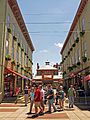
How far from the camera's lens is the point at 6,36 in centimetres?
2316

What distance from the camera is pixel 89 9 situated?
23.7 metres

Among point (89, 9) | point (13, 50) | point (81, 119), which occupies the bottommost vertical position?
point (81, 119)

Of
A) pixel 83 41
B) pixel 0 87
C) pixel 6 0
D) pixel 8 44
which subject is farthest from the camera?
pixel 83 41

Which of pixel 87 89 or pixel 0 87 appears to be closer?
pixel 0 87

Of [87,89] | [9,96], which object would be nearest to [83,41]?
[87,89]

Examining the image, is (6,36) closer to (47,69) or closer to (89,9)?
(89,9)

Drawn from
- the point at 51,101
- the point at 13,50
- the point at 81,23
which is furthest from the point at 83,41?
the point at 51,101

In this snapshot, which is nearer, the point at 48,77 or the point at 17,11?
the point at 17,11

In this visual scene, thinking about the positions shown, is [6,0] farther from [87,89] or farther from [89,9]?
[87,89]

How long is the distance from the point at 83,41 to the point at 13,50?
851 centimetres

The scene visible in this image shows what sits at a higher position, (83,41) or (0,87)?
(83,41)

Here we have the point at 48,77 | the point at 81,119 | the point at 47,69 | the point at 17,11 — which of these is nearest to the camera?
the point at 81,119

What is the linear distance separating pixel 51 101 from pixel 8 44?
11809 millimetres

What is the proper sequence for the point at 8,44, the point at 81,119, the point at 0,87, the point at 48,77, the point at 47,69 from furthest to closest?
the point at 47,69
the point at 48,77
the point at 8,44
the point at 0,87
the point at 81,119
